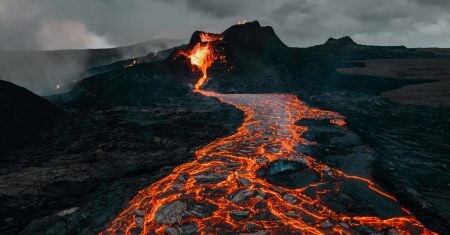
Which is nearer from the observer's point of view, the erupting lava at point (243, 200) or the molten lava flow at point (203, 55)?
the erupting lava at point (243, 200)

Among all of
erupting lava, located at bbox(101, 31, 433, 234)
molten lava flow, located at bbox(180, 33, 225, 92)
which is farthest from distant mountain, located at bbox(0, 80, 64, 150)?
molten lava flow, located at bbox(180, 33, 225, 92)

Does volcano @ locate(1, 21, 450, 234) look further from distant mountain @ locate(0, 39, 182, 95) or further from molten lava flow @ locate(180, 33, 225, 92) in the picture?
distant mountain @ locate(0, 39, 182, 95)

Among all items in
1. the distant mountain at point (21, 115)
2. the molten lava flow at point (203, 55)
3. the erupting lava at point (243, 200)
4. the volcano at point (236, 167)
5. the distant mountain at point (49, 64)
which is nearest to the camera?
the erupting lava at point (243, 200)

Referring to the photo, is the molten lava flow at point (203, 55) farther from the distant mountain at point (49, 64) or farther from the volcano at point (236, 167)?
the distant mountain at point (49, 64)

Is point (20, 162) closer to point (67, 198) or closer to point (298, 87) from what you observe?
point (67, 198)

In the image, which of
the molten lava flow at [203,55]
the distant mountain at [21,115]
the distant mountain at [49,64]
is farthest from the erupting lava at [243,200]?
the distant mountain at [49,64]

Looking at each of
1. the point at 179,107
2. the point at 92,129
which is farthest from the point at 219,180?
the point at 179,107

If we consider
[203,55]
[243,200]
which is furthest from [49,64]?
[243,200]
